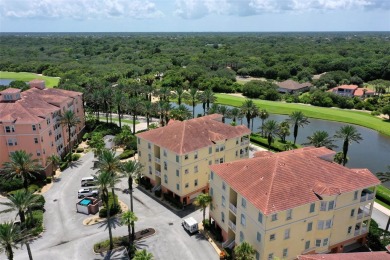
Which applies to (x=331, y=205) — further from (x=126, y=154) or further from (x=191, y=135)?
(x=126, y=154)

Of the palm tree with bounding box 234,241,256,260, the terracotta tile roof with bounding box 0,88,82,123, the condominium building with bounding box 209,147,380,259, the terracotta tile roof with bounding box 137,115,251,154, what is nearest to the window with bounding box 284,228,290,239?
the condominium building with bounding box 209,147,380,259

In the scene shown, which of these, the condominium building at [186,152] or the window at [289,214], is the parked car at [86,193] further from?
the window at [289,214]

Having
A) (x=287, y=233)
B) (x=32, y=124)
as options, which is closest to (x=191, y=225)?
(x=287, y=233)

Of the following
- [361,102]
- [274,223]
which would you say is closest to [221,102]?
[361,102]

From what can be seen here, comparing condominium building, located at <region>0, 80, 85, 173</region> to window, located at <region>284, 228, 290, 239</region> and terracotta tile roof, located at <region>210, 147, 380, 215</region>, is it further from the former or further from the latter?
window, located at <region>284, 228, 290, 239</region>

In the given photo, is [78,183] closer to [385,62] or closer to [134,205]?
[134,205]
